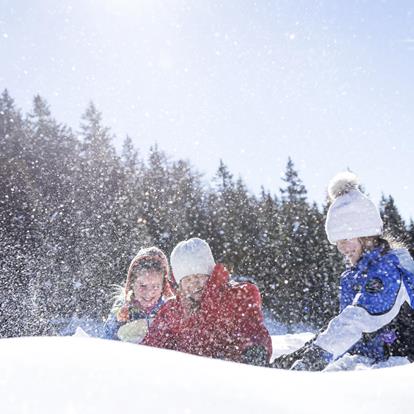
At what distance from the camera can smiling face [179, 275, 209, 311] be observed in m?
3.36

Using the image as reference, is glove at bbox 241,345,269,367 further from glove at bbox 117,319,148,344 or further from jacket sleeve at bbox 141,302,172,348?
glove at bbox 117,319,148,344

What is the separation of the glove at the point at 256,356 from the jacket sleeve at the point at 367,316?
0.53 meters

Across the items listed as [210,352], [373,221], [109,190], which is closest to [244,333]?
[210,352]

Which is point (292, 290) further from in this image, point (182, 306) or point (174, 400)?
point (174, 400)

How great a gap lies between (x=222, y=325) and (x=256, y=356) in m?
0.37

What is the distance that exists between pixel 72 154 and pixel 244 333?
2493 centimetres

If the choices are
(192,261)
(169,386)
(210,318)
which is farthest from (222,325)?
(169,386)

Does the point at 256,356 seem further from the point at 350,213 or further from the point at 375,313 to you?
the point at 350,213

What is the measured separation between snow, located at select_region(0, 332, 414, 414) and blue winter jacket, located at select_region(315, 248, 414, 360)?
1.18 m

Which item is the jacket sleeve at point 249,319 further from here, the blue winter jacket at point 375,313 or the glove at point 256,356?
the blue winter jacket at point 375,313

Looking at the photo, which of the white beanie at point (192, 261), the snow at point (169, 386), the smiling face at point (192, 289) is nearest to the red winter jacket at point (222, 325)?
the smiling face at point (192, 289)

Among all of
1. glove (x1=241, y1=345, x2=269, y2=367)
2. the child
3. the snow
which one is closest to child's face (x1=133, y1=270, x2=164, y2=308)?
the child

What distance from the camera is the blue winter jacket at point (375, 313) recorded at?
2.32 meters

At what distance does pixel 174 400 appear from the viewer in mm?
937
